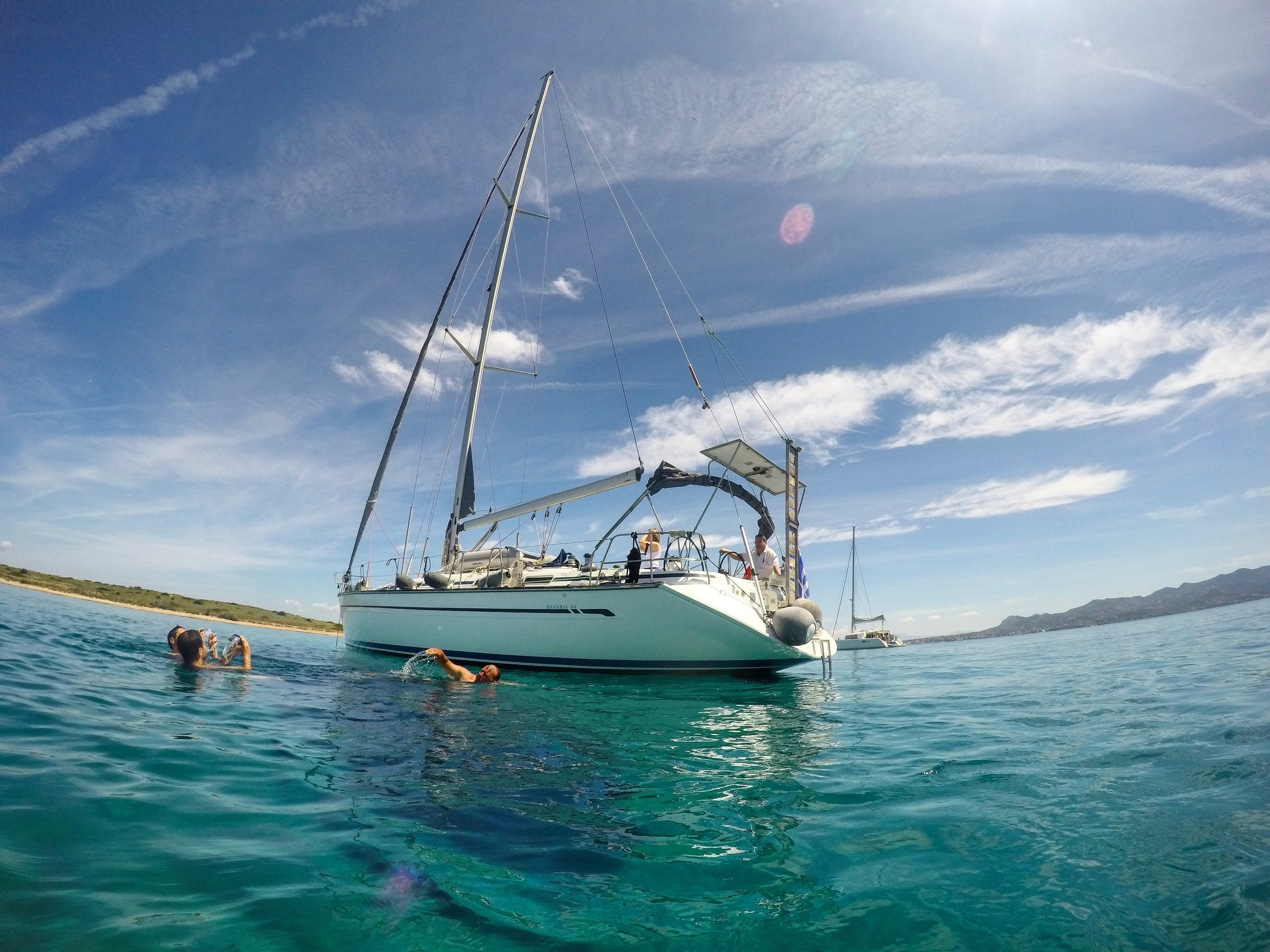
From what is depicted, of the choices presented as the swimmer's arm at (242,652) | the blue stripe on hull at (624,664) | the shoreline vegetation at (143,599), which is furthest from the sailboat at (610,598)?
the shoreline vegetation at (143,599)

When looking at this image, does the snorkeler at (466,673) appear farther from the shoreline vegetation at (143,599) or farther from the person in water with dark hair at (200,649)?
the shoreline vegetation at (143,599)

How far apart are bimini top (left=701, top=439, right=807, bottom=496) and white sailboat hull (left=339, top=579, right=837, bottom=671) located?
4.12m

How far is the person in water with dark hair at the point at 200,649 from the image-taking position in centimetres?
1121

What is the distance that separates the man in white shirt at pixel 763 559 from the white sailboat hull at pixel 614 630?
173 cm

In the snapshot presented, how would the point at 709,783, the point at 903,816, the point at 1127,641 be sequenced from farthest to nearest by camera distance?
the point at 1127,641, the point at 709,783, the point at 903,816

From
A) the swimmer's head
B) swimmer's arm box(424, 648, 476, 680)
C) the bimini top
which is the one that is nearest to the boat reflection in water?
swimmer's arm box(424, 648, 476, 680)

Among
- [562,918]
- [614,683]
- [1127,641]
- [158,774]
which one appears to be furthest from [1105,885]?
[1127,641]

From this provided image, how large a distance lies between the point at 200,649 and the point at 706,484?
12.6 metres

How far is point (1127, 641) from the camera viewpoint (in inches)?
1161

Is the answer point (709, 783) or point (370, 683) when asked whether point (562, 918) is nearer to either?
point (709, 783)

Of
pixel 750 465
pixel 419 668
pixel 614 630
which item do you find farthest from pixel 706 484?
pixel 419 668

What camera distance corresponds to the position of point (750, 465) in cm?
1579

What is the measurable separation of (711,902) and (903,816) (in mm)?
2057

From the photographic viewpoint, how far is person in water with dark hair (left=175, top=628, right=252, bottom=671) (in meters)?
11.2
